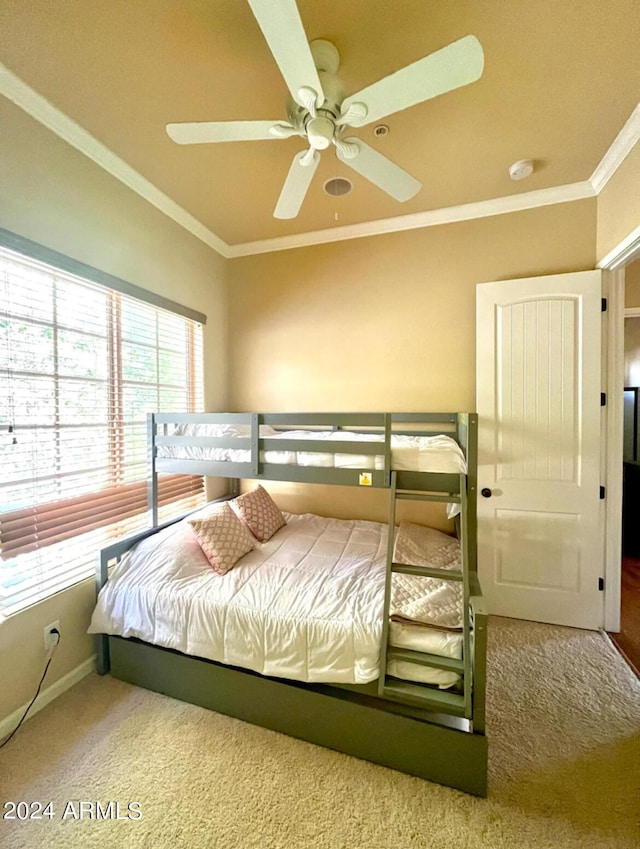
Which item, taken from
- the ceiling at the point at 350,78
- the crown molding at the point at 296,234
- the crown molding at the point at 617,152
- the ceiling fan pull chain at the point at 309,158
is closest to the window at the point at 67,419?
the crown molding at the point at 296,234

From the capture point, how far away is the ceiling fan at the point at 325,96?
921 mm

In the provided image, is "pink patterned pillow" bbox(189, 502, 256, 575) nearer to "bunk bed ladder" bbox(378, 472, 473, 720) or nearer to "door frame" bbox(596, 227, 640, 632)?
"bunk bed ladder" bbox(378, 472, 473, 720)

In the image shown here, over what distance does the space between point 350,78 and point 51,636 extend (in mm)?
3036

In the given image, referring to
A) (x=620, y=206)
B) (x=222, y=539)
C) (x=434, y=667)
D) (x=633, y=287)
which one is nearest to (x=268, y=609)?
(x=222, y=539)

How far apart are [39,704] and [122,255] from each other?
2.50m

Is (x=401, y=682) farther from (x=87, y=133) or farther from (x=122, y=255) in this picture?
(x=87, y=133)

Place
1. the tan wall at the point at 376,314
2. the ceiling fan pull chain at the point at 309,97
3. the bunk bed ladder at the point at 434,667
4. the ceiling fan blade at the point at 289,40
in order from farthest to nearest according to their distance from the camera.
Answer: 1. the tan wall at the point at 376,314
2. the bunk bed ladder at the point at 434,667
3. the ceiling fan pull chain at the point at 309,97
4. the ceiling fan blade at the point at 289,40

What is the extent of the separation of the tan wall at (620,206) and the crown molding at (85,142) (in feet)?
9.19

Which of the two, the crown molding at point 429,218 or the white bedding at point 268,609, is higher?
the crown molding at point 429,218

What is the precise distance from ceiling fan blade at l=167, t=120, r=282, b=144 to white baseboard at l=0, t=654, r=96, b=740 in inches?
101

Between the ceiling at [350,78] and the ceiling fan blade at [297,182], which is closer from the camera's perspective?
the ceiling at [350,78]

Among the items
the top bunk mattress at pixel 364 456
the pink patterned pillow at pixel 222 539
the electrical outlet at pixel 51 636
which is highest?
the top bunk mattress at pixel 364 456

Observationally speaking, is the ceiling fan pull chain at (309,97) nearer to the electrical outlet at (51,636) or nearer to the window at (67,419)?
the window at (67,419)

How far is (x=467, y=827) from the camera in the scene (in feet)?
3.75
